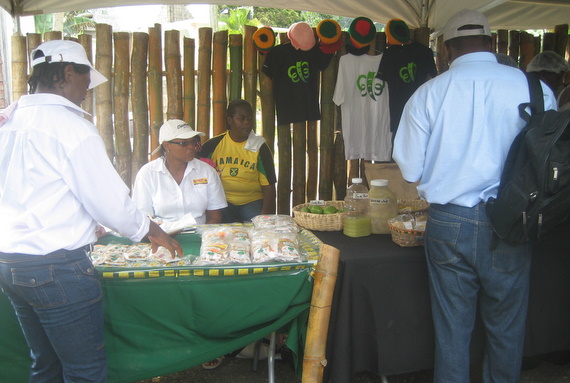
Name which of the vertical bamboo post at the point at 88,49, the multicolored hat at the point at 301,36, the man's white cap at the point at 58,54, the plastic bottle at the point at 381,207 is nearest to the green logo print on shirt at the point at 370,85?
the multicolored hat at the point at 301,36

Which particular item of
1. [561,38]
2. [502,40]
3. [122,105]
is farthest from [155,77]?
[561,38]

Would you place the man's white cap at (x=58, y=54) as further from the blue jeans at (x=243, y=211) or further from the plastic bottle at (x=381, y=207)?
the blue jeans at (x=243, y=211)

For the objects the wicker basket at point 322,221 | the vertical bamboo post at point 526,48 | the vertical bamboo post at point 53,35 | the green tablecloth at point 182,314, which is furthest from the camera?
the vertical bamboo post at point 526,48

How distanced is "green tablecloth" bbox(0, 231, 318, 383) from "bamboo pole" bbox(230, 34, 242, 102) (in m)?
2.89

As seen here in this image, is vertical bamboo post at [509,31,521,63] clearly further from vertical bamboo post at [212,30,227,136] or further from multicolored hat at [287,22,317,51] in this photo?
vertical bamboo post at [212,30,227,136]

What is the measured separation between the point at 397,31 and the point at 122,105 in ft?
9.27

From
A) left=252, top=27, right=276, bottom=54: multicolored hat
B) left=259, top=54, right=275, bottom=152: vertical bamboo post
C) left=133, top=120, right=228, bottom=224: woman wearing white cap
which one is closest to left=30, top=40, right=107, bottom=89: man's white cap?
left=133, top=120, right=228, bottom=224: woman wearing white cap

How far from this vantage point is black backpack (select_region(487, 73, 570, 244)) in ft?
5.82

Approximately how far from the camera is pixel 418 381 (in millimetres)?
2863

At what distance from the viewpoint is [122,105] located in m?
4.62

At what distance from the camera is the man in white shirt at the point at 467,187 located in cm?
196

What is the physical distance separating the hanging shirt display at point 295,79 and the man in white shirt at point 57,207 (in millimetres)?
2999

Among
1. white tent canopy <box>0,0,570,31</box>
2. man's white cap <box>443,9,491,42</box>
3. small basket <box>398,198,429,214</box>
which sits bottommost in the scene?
small basket <box>398,198,429,214</box>

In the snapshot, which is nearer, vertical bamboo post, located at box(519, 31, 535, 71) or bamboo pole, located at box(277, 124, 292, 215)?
bamboo pole, located at box(277, 124, 292, 215)
